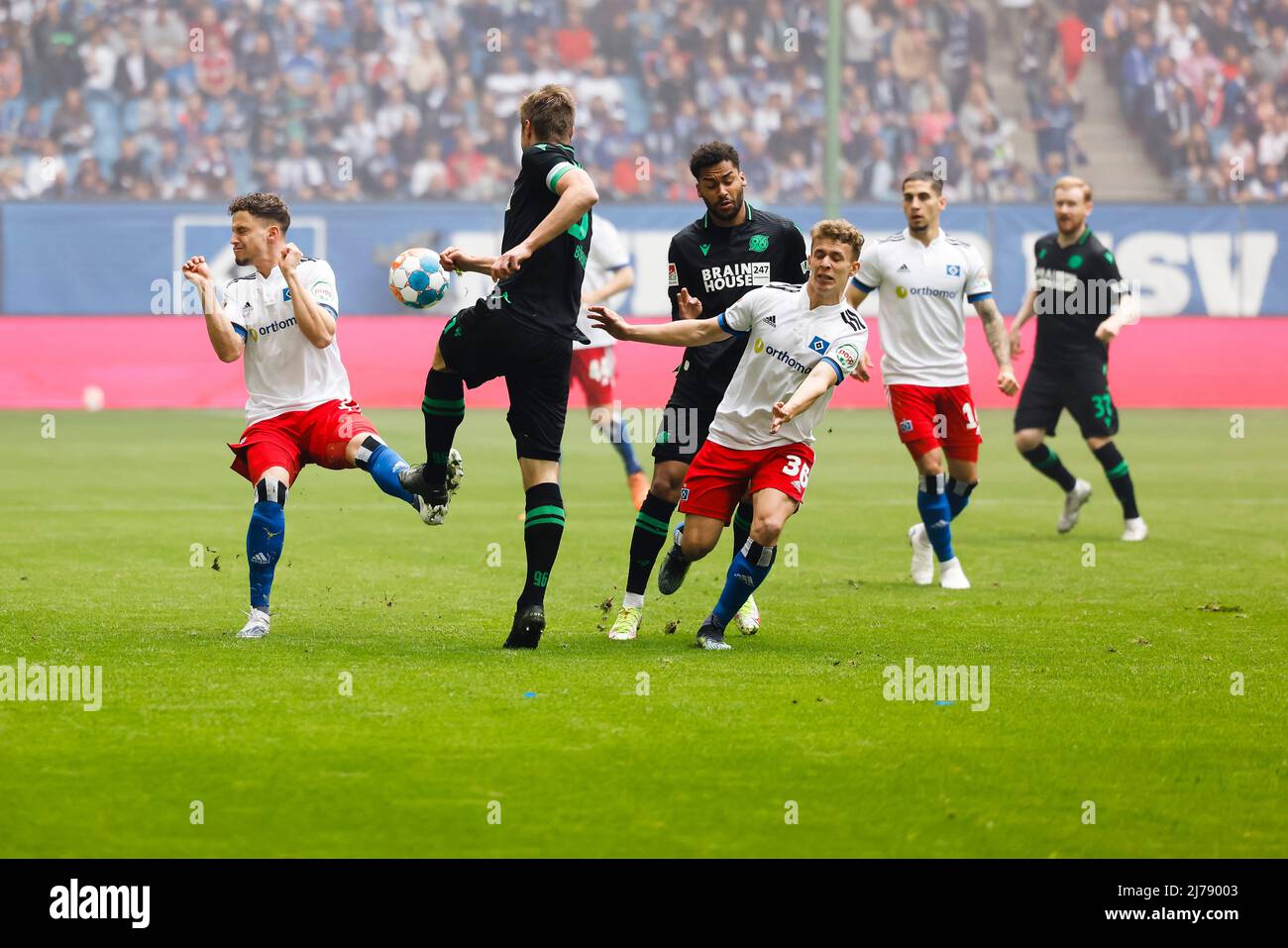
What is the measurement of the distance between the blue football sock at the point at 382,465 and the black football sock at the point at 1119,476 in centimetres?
561

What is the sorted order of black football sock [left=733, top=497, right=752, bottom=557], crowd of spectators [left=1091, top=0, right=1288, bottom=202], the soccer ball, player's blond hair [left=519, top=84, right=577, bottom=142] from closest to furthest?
player's blond hair [left=519, top=84, right=577, bottom=142] < the soccer ball < black football sock [left=733, top=497, right=752, bottom=557] < crowd of spectators [left=1091, top=0, right=1288, bottom=202]

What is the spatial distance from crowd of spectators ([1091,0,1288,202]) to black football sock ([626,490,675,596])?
21.5 metres

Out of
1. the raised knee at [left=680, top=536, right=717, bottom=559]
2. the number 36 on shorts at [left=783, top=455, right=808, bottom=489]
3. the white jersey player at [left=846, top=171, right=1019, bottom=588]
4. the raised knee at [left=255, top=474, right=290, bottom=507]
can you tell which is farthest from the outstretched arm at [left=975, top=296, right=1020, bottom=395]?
the raised knee at [left=255, top=474, right=290, bottom=507]

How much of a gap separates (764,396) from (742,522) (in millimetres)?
787

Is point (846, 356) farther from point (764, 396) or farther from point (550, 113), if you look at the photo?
point (550, 113)

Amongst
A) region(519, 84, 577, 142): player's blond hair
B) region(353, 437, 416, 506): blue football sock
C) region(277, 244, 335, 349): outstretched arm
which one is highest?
region(519, 84, 577, 142): player's blond hair

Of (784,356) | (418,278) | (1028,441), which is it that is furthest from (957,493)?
(418,278)

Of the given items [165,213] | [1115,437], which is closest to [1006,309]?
[1115,437]

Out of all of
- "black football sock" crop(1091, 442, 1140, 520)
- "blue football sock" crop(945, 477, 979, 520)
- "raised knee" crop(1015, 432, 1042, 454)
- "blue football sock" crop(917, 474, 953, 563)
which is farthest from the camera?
"raised knee" crop(1015, 432, 1042, 454)

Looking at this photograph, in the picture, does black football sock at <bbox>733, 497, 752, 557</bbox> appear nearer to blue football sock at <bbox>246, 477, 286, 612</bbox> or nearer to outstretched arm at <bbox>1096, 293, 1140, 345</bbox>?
blue football sock at <bbox>246, 477, 286, 612</bbox>

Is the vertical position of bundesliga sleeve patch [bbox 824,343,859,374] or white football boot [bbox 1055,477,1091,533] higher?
bundesliga sleeve patch [bbox 824,343,859,374]

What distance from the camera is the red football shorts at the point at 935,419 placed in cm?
872

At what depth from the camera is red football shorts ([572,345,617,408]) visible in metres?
12.0
